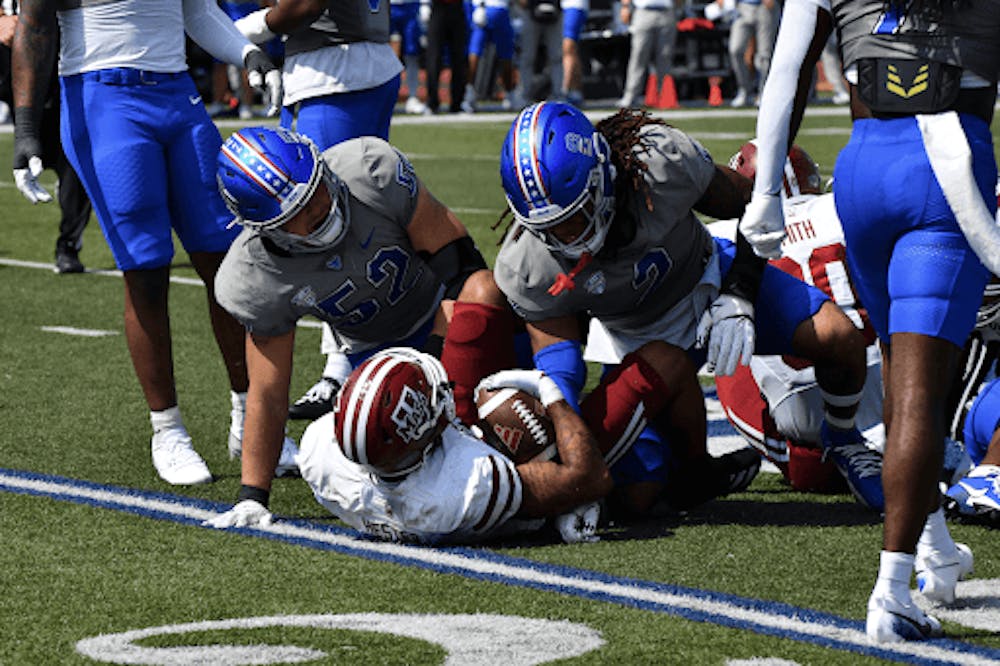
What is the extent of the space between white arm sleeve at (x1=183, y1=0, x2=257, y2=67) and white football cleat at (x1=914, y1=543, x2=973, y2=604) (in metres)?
3.01

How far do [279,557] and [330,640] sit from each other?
74 centimetres

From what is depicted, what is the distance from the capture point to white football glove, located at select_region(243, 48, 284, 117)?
599 cm

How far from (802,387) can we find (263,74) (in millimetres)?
2004

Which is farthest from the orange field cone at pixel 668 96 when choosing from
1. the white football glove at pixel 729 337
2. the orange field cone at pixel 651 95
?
the white football glove at pixel 729 337

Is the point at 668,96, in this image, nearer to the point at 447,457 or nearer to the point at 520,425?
the point at 520,425

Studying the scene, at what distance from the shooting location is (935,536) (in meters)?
3.92

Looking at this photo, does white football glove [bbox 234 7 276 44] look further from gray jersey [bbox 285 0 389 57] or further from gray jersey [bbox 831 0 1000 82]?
gray jersey [bbox 831 0 1000 82]

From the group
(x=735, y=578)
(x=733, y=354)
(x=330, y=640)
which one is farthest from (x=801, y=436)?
(x=330, y=640)

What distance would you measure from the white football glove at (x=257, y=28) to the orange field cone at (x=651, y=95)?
1425cm

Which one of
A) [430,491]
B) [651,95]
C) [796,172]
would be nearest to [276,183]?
[430,491]

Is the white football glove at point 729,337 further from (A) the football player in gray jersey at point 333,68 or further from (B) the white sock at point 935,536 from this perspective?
(A) the football player in gray jersey at point 333,68

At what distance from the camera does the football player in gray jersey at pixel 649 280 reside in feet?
14.7

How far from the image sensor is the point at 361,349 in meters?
5.46

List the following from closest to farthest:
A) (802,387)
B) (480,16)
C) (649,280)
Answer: (649,280) < (802,387) < (480,16)
